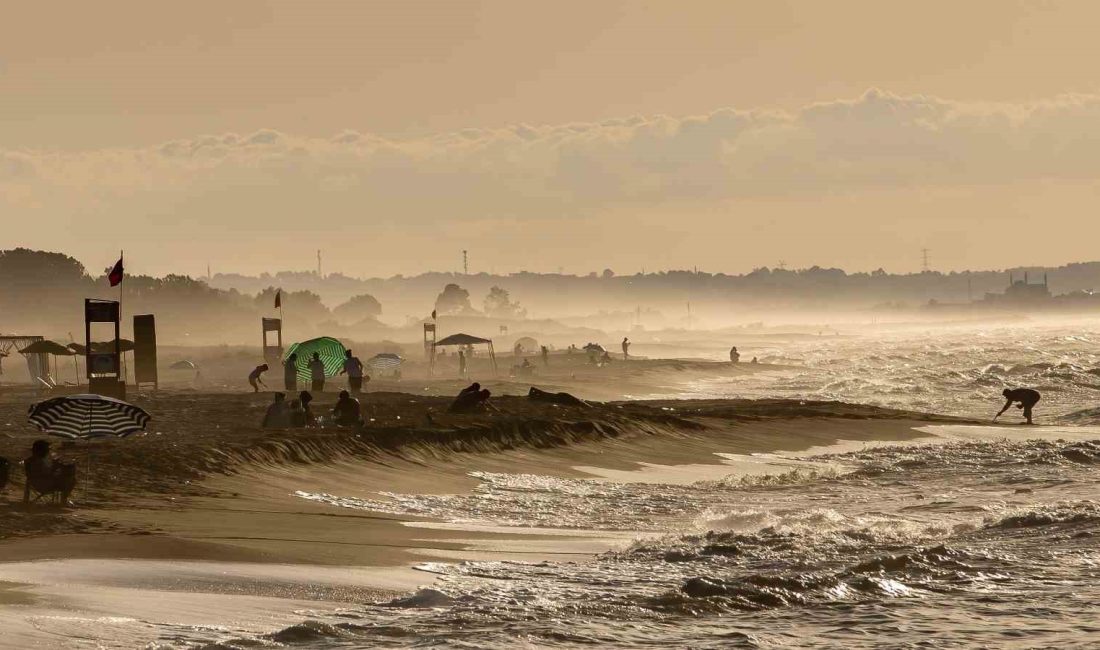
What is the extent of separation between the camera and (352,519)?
685 inches

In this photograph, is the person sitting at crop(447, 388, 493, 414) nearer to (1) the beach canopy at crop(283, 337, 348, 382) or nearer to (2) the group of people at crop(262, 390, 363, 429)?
(2) the group of people at crop(262, 390, 363, 429)

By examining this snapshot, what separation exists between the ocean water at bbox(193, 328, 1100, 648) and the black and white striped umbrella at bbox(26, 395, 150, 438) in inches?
123

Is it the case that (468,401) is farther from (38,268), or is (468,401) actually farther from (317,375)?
(38,268)

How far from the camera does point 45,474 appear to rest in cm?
1603

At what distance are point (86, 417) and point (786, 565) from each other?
8.85 m

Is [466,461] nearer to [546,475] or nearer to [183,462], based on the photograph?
[546,475]

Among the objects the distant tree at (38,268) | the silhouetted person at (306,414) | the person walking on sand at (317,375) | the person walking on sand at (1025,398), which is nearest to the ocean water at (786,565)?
the silhouetted person at (306,414)

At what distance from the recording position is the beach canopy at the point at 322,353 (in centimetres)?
4036

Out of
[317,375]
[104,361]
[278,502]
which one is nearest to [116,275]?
[104,361]

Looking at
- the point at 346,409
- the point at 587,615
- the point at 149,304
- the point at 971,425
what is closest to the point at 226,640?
the point at 587,615

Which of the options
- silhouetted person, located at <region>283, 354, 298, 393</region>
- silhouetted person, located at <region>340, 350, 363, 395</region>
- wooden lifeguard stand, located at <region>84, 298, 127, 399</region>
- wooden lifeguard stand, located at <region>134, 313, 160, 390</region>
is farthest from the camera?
silhouetted person, located at <region>283, 354, 298, 393</region>

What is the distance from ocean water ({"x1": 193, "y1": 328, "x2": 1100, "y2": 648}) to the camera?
11.7 meters

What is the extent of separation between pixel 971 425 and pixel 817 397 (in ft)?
60.3

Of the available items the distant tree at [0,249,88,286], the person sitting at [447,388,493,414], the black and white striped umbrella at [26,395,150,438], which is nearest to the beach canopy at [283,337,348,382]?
the person sitting at [447,388,493,414]
